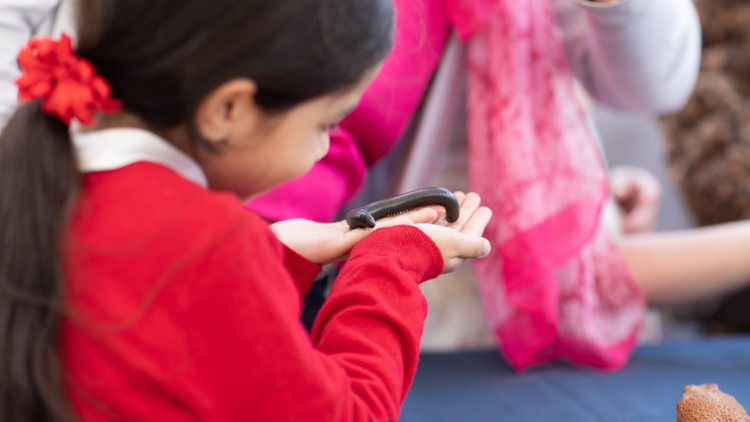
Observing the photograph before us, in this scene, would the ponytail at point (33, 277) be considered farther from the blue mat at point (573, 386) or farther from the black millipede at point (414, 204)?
the blue mat at point (573, 386)

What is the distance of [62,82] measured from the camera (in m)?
0.42

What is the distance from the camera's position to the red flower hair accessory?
16.4 inches

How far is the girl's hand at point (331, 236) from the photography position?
0.58 m

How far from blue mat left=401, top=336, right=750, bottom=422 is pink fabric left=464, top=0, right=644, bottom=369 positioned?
5 centimetres

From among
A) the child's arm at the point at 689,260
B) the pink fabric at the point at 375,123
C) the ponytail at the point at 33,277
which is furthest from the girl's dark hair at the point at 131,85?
the child's arm at the point at 689,260

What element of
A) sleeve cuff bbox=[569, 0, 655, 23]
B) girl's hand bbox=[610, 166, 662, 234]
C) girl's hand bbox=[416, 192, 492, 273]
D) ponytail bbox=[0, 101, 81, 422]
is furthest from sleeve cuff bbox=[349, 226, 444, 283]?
girl's hand bbox=[610, 166, 662, 234]

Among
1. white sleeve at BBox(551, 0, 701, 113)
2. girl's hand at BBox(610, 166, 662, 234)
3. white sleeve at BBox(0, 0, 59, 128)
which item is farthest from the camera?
girl's hand at BBox(610, 166, 662, 234)

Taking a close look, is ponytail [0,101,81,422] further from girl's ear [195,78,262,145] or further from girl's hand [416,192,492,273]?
girl's hand [416,192,492,273]

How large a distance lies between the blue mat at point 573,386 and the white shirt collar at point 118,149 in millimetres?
472

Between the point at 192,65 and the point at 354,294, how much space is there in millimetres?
229

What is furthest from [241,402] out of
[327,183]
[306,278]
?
[327,183]

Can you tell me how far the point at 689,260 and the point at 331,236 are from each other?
741mm

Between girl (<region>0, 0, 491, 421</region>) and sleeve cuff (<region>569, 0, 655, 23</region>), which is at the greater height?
sleeve cuff (<region>569, 0, 655, 23</region>)

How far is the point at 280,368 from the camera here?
0.40 m
